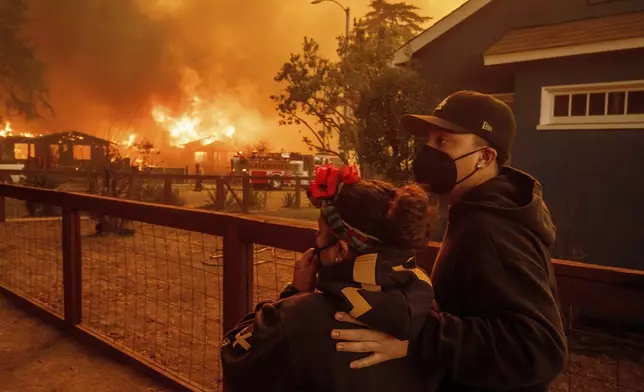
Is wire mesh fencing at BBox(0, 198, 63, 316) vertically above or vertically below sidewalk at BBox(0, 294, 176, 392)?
above

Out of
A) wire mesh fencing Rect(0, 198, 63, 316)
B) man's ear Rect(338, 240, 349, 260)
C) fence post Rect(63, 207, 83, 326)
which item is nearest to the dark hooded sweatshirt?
man's ear Rect(338, 240, 349, 260)

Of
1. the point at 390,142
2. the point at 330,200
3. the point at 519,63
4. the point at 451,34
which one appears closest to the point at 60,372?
the point at 330,200

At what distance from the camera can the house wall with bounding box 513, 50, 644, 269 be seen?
842cm

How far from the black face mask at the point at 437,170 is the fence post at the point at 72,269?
11.9ft

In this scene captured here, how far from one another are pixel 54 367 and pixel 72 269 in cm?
88

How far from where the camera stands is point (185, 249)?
31.3 ft

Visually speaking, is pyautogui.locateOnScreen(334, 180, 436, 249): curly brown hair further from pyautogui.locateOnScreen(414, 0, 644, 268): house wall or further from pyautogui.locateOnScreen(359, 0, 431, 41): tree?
pyautogui.locateOnScreen(359, 0, 431, 41): tree

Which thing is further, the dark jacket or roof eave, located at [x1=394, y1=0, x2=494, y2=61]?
roof eave, located at [x1=394, y1=0, x2=494, y2=61]

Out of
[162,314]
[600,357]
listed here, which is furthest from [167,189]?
[600,357]

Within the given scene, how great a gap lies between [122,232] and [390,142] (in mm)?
5844

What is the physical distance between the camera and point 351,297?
134cm

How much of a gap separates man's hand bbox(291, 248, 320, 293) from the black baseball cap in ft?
1.85

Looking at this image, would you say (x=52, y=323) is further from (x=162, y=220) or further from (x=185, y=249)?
(x=185, y=249)

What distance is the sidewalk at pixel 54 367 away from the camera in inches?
139
